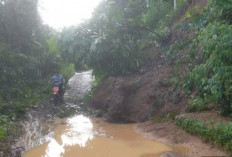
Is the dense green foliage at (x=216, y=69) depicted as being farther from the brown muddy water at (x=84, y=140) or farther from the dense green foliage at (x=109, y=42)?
the dense green foliage at (x=109, y=42)

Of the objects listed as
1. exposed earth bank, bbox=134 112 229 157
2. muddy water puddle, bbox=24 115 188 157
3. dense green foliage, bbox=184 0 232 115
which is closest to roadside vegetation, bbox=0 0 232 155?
dense green foliage, bbox=184 0 232 115

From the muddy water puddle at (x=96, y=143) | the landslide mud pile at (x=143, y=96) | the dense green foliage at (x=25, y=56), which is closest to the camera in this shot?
the muddy water puddle at (x=96, y=143)

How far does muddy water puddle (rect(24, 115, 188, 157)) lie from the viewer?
7043 mm

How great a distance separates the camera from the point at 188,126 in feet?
25.3

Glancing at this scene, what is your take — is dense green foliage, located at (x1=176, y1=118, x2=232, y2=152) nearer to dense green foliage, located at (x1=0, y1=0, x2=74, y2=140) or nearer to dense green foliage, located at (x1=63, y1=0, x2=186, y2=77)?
dense green foliage, located at (x1=63, y1=0, x2=186, y2=77)

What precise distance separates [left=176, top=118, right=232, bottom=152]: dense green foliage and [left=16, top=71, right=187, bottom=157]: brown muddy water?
619mm

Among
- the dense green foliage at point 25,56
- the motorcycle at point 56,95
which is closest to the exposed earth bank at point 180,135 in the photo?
the dense green foliage at point 25,56

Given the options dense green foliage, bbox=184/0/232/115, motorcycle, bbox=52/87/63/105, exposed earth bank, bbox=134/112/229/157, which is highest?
dense green foliage, bbox=184/0/232/115

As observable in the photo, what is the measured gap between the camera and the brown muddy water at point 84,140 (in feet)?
23.1

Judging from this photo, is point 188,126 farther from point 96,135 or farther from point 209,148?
point 96,135

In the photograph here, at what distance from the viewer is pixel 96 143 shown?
25.8 ft

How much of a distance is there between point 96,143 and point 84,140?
15.5 inches

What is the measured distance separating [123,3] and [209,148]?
10927 mm

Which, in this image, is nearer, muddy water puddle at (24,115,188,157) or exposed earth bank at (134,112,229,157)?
exposed earth bank at (134,112,229,157)
